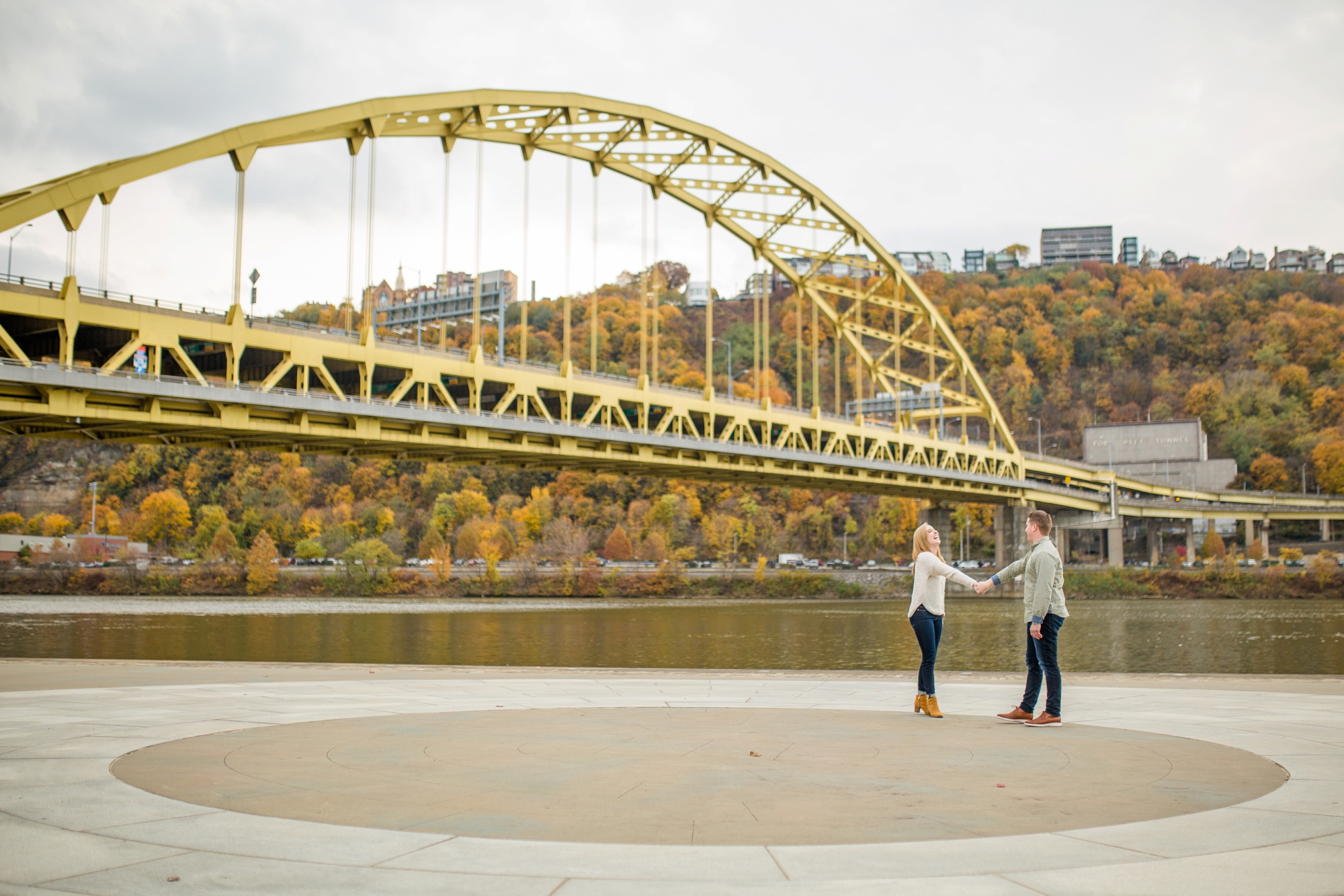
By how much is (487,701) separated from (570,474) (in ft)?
305

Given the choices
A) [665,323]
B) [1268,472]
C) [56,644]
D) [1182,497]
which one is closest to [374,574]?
[56,644]

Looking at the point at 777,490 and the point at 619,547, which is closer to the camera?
the point at 619,547

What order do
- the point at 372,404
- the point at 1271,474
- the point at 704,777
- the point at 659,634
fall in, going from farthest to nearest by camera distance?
1. the point at 1271,474
2. the point at 659,634
3. the point at 372,404
4. the point at 704,777

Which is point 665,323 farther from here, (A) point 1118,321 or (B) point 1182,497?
(A) point 1118,321

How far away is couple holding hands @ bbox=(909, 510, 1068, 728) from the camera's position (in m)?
9.02

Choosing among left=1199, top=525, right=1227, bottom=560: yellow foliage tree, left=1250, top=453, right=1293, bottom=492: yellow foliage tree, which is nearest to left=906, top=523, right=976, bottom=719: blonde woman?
left=1199, top=525, right=1227, bottom=560: yellow foliage tree

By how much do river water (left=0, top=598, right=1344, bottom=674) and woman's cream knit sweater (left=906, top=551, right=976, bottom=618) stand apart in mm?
13697

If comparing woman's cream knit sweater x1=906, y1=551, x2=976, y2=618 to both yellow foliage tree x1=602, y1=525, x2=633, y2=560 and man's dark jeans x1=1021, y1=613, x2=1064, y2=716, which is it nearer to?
man's dark jeans x1=1021, y1=613, x2=1064, y2=716

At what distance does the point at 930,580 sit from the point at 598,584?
6429 cm

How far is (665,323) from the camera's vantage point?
12444 cm

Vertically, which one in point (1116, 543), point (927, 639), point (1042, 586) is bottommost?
point (1116, 543)

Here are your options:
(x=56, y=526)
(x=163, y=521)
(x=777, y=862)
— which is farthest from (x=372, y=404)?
(x=56, y=526)

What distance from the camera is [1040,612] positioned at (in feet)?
30.1

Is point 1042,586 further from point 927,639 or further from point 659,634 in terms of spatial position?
point 659,634
